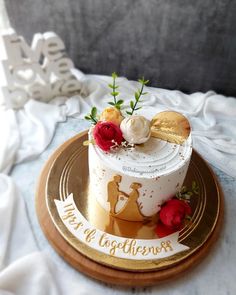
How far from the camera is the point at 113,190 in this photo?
2.71 ft

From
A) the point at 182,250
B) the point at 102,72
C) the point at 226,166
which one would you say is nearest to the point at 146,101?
the point at 102,72

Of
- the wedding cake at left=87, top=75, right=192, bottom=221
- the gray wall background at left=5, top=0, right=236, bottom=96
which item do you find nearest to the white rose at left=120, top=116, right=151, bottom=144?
the wedding cake at left=87, top=75, right=192, bottom=221

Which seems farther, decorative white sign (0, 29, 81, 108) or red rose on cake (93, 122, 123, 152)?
decorative white sign (0, 29, 81, 108)

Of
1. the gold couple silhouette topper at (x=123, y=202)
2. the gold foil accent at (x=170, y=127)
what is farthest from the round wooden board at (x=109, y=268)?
the gold foil accent at (x=170, y=127)

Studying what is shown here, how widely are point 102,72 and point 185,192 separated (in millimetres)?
684

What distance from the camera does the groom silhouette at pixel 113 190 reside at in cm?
80

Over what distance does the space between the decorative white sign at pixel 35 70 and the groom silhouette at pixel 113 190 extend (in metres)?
0.57

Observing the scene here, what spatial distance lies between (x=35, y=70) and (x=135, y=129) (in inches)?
23.1

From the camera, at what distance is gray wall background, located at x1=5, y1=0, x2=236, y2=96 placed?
3.85 ft

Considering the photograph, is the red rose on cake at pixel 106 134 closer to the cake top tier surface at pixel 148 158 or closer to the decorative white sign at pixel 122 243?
the cake top tier surface at pixel 148 158

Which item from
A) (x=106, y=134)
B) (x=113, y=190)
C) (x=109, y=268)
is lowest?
(x=109, y=268)

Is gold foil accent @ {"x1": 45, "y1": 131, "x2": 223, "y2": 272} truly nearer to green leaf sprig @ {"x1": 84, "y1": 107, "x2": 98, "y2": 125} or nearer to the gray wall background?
green leaf sprig @ {"x1": 84, "y1": 107, "x2": 98, "y2": 125}

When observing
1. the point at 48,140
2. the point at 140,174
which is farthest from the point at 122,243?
the point at 48,140

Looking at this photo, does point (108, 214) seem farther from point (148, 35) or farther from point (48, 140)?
point (148, 35)
